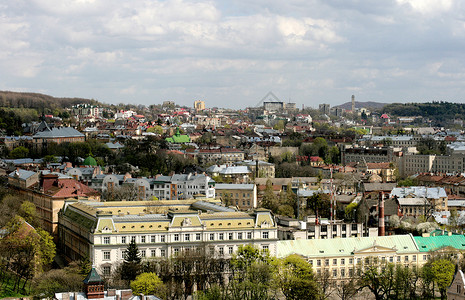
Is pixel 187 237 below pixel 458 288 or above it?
above

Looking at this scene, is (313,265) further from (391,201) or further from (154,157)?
(154,157)

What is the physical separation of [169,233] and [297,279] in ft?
33.4

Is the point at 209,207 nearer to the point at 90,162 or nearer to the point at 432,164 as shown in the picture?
the point at 90,162

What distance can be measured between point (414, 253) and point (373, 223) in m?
20.8

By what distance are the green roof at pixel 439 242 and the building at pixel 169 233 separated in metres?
12.2

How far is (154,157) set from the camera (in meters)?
114

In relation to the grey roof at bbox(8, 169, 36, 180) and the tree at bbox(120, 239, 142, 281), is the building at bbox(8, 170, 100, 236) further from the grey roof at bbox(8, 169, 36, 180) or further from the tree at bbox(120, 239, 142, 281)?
the tree at bbox(120, 239, 142, 281)

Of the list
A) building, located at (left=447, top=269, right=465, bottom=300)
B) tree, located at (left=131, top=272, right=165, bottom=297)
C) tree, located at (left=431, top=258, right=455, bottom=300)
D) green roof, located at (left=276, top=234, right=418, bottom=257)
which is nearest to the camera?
tree, located at (left=131, top=272, right=165, bottom=297)

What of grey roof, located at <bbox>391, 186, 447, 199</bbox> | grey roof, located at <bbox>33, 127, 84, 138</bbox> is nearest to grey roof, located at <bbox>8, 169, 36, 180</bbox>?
grey roof, located at <bbox>391, 186, 447, 199</bbox>

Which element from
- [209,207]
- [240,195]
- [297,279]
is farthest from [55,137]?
[297,279]

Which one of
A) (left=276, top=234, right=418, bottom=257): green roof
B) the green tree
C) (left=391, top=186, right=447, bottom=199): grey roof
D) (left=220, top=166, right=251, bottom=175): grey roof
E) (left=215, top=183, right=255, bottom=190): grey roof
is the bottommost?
(left=276, top=234, right=418, bottom=257): green roof

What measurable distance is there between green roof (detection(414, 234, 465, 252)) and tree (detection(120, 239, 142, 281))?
2196 centimetres

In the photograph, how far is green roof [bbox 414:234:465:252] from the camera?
61125 millimetres

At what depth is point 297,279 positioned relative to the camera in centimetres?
5044
